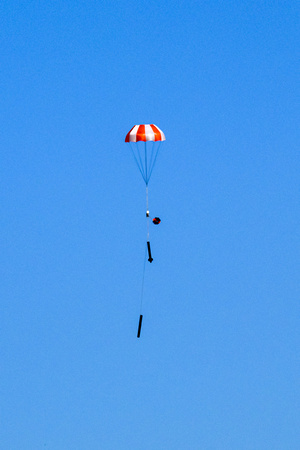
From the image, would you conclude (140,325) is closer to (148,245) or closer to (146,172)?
(148,245)

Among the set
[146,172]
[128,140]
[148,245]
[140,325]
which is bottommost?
[140,325]

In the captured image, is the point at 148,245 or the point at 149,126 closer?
the point at 148,245

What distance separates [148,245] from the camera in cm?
2597

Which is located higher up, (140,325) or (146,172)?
(146,172)

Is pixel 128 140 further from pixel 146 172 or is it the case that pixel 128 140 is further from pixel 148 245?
pixel 148 245

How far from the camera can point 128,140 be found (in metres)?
27.6

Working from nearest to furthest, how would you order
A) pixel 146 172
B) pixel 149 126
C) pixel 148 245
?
pixel 146 172
pixel 148 245
pixel 149 126

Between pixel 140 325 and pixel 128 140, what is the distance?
9868mm

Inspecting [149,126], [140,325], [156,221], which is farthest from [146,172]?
[140,325]

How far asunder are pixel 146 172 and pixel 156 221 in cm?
250

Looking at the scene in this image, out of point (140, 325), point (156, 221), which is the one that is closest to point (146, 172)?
point (156, 221)

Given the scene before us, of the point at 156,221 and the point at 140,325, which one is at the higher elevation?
the point at 156,221

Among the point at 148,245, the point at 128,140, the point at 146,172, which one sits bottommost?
the point at 148,245

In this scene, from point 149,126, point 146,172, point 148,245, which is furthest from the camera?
point 149,126
